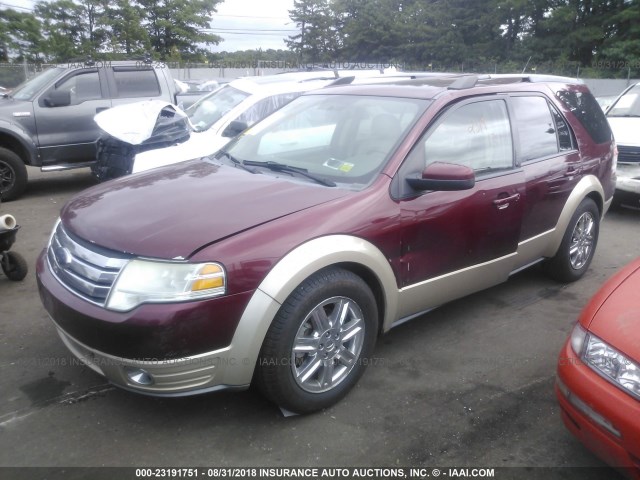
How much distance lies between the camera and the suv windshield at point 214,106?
24.5ft

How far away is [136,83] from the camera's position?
8.90m

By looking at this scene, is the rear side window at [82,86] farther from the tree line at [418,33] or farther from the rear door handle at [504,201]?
the tree line at [418,33]

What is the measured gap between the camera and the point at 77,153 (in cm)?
829

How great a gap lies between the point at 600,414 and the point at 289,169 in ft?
7.06

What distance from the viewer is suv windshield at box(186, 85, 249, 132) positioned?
7457 mm

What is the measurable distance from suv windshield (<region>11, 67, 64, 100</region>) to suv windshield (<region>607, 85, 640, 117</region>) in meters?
8.71

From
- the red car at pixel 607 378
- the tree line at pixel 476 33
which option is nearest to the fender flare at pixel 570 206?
the red car at pixel 607 378

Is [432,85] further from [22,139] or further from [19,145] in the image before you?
[19,145]

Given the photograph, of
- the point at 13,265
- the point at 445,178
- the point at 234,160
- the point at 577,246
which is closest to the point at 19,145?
the point at 13,265

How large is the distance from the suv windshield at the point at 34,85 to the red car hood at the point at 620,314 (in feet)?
26.9

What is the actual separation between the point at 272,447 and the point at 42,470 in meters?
1.07

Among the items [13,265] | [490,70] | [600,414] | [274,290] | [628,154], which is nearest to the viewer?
[600,414]

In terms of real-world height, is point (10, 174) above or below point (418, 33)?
below

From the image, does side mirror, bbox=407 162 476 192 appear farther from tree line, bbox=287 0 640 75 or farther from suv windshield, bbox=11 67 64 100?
tree line, bbox=287 0 640 75
